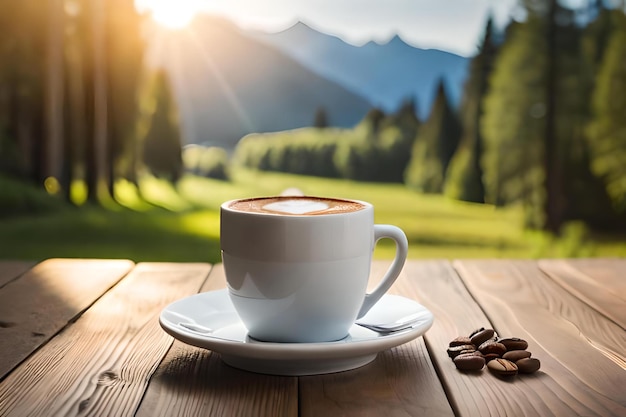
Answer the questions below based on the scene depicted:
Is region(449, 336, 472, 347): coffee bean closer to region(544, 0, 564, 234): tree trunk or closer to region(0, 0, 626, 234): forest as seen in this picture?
region(0, 0, 626, 234): forest

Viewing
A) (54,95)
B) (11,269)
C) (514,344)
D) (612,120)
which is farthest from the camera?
(612,120)

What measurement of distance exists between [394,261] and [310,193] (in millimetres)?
3220

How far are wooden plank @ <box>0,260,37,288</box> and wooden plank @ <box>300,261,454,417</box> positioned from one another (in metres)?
0.59

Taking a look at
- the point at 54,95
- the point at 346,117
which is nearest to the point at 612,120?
the point at 346,117

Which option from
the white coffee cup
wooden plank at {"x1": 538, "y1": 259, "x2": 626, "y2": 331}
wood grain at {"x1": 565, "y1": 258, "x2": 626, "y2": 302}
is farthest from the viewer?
wood grain at {"x1": 565, "y1": 258, "x2": 626, "y2": 302}

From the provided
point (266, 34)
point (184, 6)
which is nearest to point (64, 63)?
point (184, 6)

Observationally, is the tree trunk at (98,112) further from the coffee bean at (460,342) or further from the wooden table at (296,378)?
the coffee bean at (460,342)

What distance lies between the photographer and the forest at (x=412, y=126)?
3.86 meters

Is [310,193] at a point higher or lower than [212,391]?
lower

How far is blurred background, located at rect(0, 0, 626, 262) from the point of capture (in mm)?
3895

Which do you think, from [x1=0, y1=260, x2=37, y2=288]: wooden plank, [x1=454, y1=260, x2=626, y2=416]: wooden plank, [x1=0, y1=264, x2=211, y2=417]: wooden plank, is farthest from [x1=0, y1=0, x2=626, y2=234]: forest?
[x1=0, y1=264, x2=211, y2=417]: wooden plank

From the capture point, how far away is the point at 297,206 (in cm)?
74

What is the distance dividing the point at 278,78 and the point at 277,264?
11.4 feet

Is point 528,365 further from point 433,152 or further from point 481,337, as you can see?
point 433,152
